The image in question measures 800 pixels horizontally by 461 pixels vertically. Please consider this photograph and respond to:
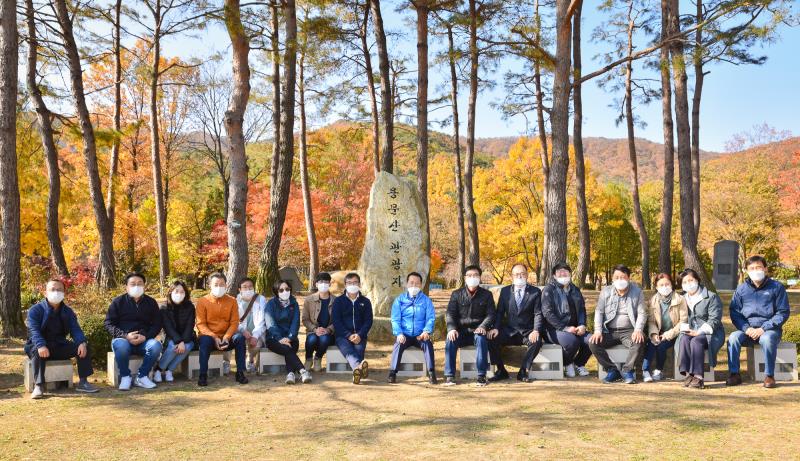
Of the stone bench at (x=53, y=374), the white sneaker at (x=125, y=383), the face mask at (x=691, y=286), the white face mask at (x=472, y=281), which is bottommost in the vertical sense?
the white sneaker at (x=125, y=383)

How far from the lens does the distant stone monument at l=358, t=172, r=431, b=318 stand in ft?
31.1

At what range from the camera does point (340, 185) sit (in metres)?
24.1

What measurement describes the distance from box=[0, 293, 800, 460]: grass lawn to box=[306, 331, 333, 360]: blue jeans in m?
0.69

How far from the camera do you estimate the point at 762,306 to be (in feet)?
20.3

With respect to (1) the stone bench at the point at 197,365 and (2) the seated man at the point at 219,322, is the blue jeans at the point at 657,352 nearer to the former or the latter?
(2) the seated man at the point at 219,322

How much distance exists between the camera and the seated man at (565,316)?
21.7ft

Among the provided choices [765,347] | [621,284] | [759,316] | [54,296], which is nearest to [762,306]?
[759,316]

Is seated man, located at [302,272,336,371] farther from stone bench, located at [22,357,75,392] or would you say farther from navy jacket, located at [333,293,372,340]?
stone bench, located at [22,357,75,392]

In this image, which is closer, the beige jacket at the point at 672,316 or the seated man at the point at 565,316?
the beige jacket at the point at 672,316

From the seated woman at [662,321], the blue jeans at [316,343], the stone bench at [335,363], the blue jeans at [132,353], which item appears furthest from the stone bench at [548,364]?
the blue jeans at [132,353]

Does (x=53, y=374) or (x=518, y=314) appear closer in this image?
(x=53, y=374)

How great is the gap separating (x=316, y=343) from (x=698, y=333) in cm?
410

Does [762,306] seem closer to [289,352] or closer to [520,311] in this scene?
[520,311]

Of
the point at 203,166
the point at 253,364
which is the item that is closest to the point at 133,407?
the point at 253,364
